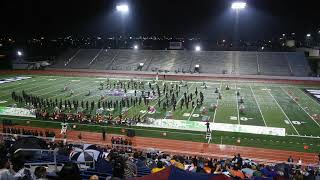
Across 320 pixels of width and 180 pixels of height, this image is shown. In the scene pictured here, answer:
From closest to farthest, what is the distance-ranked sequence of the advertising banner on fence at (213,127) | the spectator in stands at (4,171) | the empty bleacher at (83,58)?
the spectator in stands at (4,171) → the advertising banner on fence at (213,127) → the empty bleacher at (83,58)

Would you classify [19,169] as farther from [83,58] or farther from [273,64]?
[83,58]

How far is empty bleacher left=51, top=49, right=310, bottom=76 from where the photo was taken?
55.3 m

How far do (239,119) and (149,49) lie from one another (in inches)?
1760

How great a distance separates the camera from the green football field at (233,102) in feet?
84.3

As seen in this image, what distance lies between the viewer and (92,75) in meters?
53.9

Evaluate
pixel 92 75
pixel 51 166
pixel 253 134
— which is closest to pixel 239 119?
pixel 253 134

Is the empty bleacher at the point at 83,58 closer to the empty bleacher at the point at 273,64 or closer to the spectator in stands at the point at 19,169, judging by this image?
the empty bleacher at the point at 273,64

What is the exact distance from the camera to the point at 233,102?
32875 mm

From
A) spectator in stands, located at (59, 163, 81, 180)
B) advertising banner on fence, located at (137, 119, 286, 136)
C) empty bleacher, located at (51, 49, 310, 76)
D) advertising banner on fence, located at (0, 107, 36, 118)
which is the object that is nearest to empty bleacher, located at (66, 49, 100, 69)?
empty bleacher, located at (51, 49, 310, 76)

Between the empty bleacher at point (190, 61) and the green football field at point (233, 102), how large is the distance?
967 cm

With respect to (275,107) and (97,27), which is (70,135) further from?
(97,27)

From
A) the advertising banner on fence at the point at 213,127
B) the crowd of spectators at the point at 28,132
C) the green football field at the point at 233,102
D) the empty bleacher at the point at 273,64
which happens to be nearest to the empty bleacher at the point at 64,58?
the green football field at the point at 233,102

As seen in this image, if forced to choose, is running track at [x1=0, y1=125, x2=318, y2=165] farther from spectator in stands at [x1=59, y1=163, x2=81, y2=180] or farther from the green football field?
spectator in stands at [x1=59, y1=163, x2=81, y2=180]

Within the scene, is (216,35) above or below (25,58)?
above
